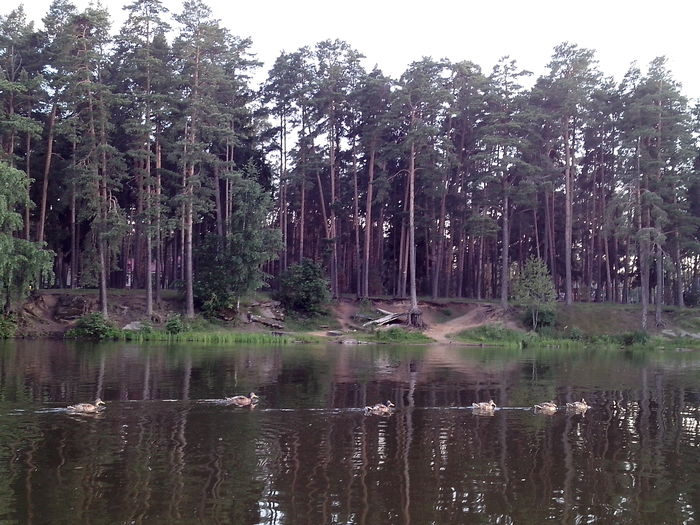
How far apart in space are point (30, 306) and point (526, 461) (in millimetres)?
41610

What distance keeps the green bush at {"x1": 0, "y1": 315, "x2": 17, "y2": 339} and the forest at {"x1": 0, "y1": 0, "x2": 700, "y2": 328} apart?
12.3 ft

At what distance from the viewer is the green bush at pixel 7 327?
4194 cm

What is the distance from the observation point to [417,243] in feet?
214

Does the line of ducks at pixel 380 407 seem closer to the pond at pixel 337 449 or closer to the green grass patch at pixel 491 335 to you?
the pond at pixel 337 449

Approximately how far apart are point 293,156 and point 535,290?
24.3 metres

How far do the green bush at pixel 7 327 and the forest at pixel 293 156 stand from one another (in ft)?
12.3

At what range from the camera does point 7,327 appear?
4241cm

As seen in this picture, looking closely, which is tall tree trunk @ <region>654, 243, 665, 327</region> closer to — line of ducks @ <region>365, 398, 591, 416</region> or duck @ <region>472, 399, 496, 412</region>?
line of ducks @ <region>365, 398, 591, 416</region>

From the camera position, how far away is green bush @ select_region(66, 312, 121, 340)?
42.9m

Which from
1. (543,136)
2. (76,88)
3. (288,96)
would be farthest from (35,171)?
(543,136)

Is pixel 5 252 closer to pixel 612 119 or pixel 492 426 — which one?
pixel 492 426

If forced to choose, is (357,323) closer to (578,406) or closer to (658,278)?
(658,278)

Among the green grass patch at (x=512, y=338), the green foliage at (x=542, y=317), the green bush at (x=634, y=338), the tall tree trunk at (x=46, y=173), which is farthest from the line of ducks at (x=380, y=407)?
the tall tree trunk at (x=46, y=173)

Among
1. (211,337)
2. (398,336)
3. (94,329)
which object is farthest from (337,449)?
(398,336)
